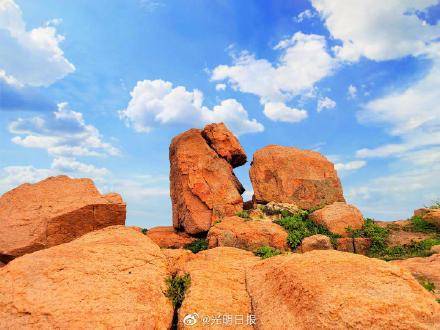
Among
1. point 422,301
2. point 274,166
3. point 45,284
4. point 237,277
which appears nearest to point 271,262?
point 237,277

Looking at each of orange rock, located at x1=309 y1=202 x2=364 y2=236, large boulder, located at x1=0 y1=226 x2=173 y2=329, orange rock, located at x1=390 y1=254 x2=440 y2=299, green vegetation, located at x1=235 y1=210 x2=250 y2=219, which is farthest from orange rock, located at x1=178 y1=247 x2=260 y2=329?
green vegetation, located at x1=235 y1=210 x2=250 y2=219

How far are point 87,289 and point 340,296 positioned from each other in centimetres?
526

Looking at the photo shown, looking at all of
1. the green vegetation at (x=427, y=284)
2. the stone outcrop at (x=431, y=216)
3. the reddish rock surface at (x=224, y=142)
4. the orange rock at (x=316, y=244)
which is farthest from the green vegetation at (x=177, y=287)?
the stone outcrop at (x=431, y=216)

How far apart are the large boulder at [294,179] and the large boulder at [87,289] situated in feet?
59.1

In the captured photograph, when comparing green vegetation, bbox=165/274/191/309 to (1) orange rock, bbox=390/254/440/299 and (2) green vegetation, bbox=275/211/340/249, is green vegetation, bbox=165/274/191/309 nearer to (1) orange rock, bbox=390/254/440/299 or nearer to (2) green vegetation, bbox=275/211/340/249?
(1) orange rock, bbox=390/254/440/299

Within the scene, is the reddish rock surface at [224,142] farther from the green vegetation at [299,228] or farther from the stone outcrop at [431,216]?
the stone outcrop at [431,216]

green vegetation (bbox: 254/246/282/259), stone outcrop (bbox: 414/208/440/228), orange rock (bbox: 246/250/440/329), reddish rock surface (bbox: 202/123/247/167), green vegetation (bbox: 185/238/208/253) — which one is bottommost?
orange rock (bbox: 246/250/440/329)

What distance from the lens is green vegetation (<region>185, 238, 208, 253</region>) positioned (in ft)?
77.3

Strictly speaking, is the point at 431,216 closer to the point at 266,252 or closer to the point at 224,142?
the point at 224,142

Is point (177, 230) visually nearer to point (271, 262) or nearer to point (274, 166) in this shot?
point (274, 166)

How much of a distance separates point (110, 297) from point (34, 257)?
2321 millimetres

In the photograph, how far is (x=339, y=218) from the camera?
77.3 ft

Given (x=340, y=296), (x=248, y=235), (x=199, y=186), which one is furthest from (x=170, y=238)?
(x=340, y=296)

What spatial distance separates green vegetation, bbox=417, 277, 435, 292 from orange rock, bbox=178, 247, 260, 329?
5.38 metres
